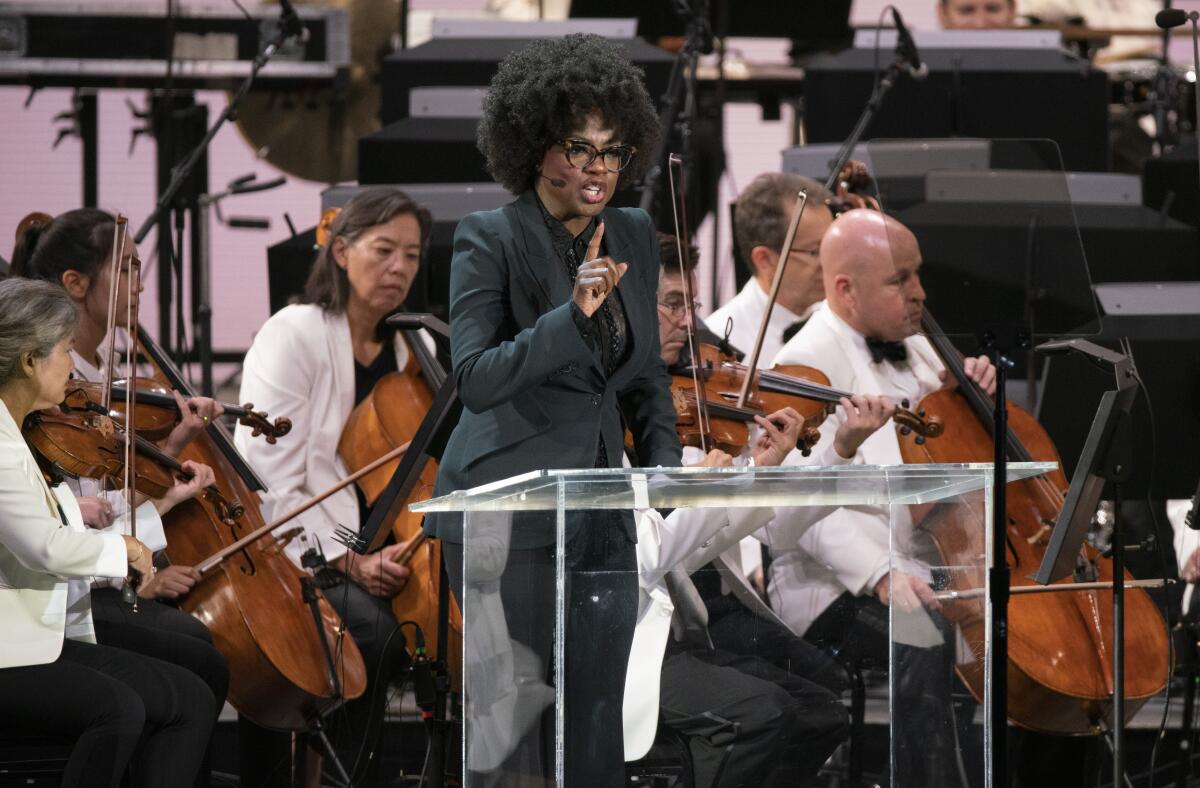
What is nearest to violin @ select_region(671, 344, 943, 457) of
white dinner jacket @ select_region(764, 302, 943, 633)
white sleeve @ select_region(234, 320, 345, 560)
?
white dinner jacket @ select_region(764, 302, 943, 633)

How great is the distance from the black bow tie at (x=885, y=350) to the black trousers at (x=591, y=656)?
→ 5.80 ft

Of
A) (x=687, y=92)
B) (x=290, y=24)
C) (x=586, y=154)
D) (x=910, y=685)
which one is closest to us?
(x=910, y=685)

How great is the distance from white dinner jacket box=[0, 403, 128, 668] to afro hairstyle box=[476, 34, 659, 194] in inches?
35.7

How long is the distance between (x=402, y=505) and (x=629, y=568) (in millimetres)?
1096

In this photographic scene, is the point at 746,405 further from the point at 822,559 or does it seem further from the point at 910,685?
the point at 910,685

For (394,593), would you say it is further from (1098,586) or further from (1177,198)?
(1177,198)

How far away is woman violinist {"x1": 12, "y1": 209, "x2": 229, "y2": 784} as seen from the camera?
3.17 m

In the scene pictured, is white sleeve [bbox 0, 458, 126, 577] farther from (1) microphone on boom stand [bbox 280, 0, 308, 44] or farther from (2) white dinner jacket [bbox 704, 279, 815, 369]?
(1) microphone on boom stand [bbox 280, 0, 308, 44]

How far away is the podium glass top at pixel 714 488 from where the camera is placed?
6.72 feet

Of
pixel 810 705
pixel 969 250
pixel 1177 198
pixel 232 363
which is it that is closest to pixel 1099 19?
pixel 1177 198

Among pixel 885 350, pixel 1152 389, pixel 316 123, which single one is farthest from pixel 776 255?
pixel 316 123

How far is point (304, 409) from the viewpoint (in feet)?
12.5

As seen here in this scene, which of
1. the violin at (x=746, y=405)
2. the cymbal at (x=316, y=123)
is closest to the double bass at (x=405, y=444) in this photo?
the violin at (x=746, y=405)

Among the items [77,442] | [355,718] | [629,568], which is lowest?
[355,718]
